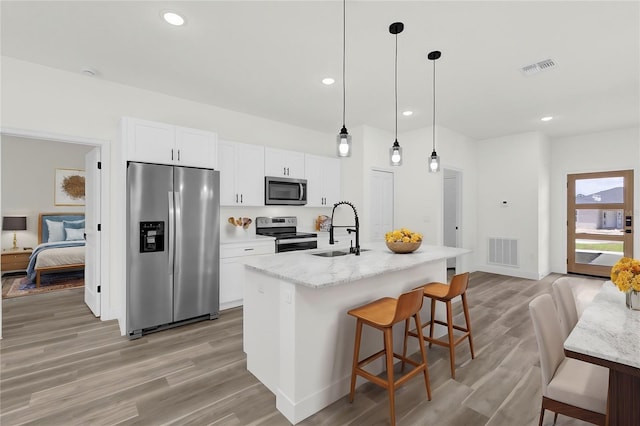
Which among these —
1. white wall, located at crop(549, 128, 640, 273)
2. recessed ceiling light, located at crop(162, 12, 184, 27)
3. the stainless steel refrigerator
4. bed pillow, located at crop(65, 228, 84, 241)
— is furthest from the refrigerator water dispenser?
white wall, located at crop(549, 128, 640, 273)

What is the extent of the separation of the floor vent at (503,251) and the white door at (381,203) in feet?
7.86

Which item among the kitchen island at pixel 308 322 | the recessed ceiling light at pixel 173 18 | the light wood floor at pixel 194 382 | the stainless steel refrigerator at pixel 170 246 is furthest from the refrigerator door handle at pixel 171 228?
the recessed ceiling light at pixel 173 18

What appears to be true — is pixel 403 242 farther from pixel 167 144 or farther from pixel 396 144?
pixel 167 144

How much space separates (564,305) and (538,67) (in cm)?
253

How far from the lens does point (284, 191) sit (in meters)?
4.81

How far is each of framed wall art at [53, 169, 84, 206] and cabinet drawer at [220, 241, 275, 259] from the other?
4909 mm

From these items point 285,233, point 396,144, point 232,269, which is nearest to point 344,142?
point 396,144

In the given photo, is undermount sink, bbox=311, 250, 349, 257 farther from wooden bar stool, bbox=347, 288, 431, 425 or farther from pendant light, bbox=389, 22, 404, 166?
pendant light, bbox=389, 22, 404, 166

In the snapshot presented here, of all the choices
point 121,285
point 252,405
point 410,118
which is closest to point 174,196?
point 121,285

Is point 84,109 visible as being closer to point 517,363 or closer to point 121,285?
point 121,285

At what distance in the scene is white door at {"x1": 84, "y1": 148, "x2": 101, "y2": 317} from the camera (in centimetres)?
366

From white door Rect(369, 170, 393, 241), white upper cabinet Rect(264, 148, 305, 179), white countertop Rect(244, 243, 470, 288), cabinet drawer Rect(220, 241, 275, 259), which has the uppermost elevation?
white upper cabinet Rect(264, 148, 305, 179)

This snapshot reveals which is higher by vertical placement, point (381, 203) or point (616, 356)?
point (381, 203)

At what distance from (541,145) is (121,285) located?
7.39 metres
